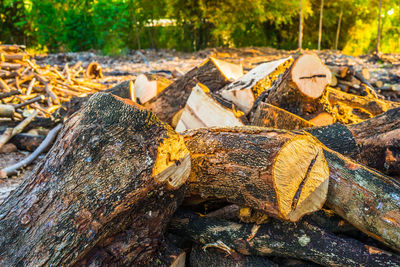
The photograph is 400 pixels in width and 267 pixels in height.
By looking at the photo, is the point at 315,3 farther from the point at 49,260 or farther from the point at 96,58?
the point at 49,260

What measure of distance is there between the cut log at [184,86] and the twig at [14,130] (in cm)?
206

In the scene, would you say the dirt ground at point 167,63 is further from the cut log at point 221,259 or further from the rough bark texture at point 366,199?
the rough bark texture at point 366,199

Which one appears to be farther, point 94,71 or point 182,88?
point 94,71

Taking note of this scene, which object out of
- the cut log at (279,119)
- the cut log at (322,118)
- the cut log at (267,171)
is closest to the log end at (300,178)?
the cut log at (267,171)

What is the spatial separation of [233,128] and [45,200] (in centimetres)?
120

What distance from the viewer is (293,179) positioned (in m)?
1.90

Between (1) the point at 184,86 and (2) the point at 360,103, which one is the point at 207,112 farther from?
(2) the point at 360,103

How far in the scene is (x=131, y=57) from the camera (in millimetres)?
13570

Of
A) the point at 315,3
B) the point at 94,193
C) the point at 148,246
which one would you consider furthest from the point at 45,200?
the point at 315,3

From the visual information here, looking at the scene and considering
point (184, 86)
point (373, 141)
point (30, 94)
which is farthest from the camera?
point (30, 94)

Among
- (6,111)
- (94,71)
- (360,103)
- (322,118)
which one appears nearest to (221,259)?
(322,118)

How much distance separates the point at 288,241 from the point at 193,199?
28.7 inches

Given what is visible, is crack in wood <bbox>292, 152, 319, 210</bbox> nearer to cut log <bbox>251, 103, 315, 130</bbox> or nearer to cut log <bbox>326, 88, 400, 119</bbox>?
cut log <bbox>251, 103, 315, 130</bbox>

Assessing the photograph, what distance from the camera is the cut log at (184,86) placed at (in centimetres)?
406
